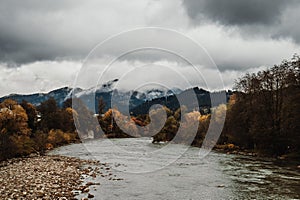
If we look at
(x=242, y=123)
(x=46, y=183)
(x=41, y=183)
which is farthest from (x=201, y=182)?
(x=242, y=123)

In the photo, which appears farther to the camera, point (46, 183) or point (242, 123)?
point (242, 123)

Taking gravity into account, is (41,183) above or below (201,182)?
above

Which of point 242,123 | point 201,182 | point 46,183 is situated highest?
point 242,123

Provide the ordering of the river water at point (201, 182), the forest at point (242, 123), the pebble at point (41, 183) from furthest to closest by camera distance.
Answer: the forest at point (242, 123), the river water at point (201, 182), the pebble at point (41, 183)

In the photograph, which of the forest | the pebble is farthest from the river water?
the forest

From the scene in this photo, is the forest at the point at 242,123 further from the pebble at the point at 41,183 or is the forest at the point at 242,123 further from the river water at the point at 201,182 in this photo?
the pebble at the point at 41,183

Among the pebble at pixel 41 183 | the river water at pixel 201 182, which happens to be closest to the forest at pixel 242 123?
the river water at pixel 201 182

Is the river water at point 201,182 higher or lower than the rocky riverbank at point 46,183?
lower

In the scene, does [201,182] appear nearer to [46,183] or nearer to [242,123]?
[46,183]

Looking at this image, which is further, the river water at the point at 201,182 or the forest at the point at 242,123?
the forest at the point at 242,123

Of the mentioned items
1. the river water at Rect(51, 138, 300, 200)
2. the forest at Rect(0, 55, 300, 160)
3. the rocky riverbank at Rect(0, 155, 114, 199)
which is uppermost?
the forest at Rect(0, 55, 300, 160)

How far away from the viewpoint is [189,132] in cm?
6400

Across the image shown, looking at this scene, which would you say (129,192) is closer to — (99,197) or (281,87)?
(99,197)

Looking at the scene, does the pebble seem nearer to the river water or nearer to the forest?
the river water
